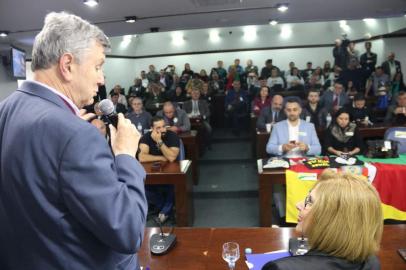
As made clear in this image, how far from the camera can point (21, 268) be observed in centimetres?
81

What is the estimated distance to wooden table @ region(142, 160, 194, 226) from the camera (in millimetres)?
3238

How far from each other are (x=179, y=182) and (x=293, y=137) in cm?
147

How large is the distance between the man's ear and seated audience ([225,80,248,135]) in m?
6.55

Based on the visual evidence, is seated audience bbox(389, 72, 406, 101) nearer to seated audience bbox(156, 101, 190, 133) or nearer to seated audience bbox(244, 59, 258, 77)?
seated audience bbox(244, 59, 258, 77)

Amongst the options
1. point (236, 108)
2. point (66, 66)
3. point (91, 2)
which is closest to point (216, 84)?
point (236, 108)

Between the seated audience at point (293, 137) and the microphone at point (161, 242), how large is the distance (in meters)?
2.26

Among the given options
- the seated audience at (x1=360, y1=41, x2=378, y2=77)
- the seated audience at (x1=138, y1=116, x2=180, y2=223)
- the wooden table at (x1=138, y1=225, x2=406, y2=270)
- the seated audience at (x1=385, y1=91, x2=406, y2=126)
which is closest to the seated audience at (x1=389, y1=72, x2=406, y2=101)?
the seated audience at (x1=360, y1=41, x2=378, y2=77)

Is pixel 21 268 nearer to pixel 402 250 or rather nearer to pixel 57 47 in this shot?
pixel 57 47

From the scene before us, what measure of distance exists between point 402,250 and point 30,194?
1.56 metres

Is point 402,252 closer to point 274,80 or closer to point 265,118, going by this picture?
point 265,118

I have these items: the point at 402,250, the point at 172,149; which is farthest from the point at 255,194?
the point at 402,250

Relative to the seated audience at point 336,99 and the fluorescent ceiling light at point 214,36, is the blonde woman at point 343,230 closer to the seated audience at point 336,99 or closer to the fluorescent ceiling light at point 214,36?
the seated audience at point 336,99

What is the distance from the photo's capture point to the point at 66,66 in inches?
32.9

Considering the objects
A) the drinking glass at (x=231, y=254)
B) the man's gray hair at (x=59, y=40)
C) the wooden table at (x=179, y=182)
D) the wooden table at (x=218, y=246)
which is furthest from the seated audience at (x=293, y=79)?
the man's gray hair at (x=59, y=40)
